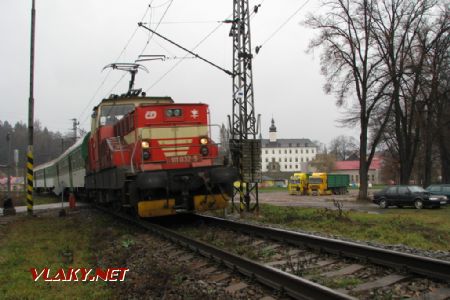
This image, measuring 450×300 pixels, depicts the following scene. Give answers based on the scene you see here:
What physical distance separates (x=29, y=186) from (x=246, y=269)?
48.6ft

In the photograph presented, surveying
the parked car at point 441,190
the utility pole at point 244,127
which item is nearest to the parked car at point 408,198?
the parked car at point 441,190

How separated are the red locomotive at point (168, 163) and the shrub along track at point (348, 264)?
1993 mm

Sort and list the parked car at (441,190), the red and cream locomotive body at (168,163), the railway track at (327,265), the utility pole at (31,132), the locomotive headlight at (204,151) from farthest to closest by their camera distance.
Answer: the parked car at (441,190) → the utility pole at (31,132) → the locomotive headlight at (204,151) → the red and cream locomotive body at (168,163) → the railway track at (327,265)

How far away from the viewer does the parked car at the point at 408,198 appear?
26.0m

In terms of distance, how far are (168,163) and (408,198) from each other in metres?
19.9

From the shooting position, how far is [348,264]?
6629 mm

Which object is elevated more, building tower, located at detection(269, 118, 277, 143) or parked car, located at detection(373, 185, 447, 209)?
building tower, located at detection(269, 118, 277, 143)

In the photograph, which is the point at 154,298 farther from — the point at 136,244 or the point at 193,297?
the point at 136,244

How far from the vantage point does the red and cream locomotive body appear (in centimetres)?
1099

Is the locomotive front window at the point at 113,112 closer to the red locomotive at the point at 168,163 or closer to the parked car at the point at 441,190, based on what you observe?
the red locomotive at the point at 168,163

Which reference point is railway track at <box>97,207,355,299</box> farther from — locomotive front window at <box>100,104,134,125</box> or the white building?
the white building

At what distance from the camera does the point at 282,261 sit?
23.4 ft

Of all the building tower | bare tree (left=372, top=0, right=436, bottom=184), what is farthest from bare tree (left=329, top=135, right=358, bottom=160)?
bare tree (left=372, top=0, right=436, bottom=184)

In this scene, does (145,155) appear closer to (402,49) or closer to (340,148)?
(402,49)
